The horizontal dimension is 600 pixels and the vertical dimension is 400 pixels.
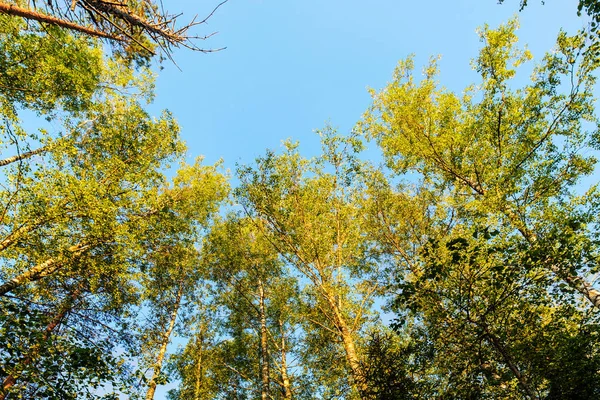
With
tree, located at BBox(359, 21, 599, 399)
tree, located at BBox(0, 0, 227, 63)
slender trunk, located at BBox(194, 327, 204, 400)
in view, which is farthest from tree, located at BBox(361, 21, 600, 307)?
slender trunk, located at BBox(194, 327, 204, 400)

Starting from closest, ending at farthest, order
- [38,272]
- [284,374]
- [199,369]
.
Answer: [38,272] < [284,374] < [199,369]

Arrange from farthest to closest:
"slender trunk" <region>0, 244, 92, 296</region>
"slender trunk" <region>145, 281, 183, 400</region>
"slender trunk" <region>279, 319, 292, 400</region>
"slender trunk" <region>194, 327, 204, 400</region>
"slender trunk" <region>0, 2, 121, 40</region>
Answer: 1. "slender trunk" <region>194, 327, 204, 400</region>
2. "slender trunk" <region>279, 319, 292, 400</region>
3. "slender trunk" <region>145, 281, 183, 400</region>
4. "slender trunk" <region>0, 244, 92, 296</region>
5. "slender trunk" <region>0, 2, 121, 40</region>

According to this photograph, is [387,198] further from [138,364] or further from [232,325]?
[138,364]

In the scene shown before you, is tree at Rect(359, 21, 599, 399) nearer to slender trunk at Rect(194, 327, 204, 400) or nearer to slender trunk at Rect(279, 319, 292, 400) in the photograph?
slender trunk at Rect(279, 319, 292, 400)

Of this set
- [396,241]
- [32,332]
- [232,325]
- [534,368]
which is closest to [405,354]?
[534,368]

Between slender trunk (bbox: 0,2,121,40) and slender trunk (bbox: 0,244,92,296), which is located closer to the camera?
slender trunk (bbox: 0,2,121,40)

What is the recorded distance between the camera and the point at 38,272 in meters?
8.14

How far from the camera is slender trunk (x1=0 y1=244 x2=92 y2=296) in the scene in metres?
7.60

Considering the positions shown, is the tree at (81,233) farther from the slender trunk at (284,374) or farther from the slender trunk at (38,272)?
the slender trunk at (284,374)

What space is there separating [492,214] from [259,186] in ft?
28.6

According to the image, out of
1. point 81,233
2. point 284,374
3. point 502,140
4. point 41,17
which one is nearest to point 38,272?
Result: point 81,233

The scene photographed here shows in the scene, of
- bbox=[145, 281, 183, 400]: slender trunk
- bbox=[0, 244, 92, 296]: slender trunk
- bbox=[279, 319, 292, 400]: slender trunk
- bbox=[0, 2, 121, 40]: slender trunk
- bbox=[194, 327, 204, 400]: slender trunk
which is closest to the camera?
bbox=[0, 2, 121, 40]: slender trunk

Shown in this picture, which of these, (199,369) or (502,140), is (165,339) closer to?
(199,369)

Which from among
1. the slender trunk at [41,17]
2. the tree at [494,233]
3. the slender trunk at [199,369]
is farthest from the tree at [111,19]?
the slender trunk at [199,369]
